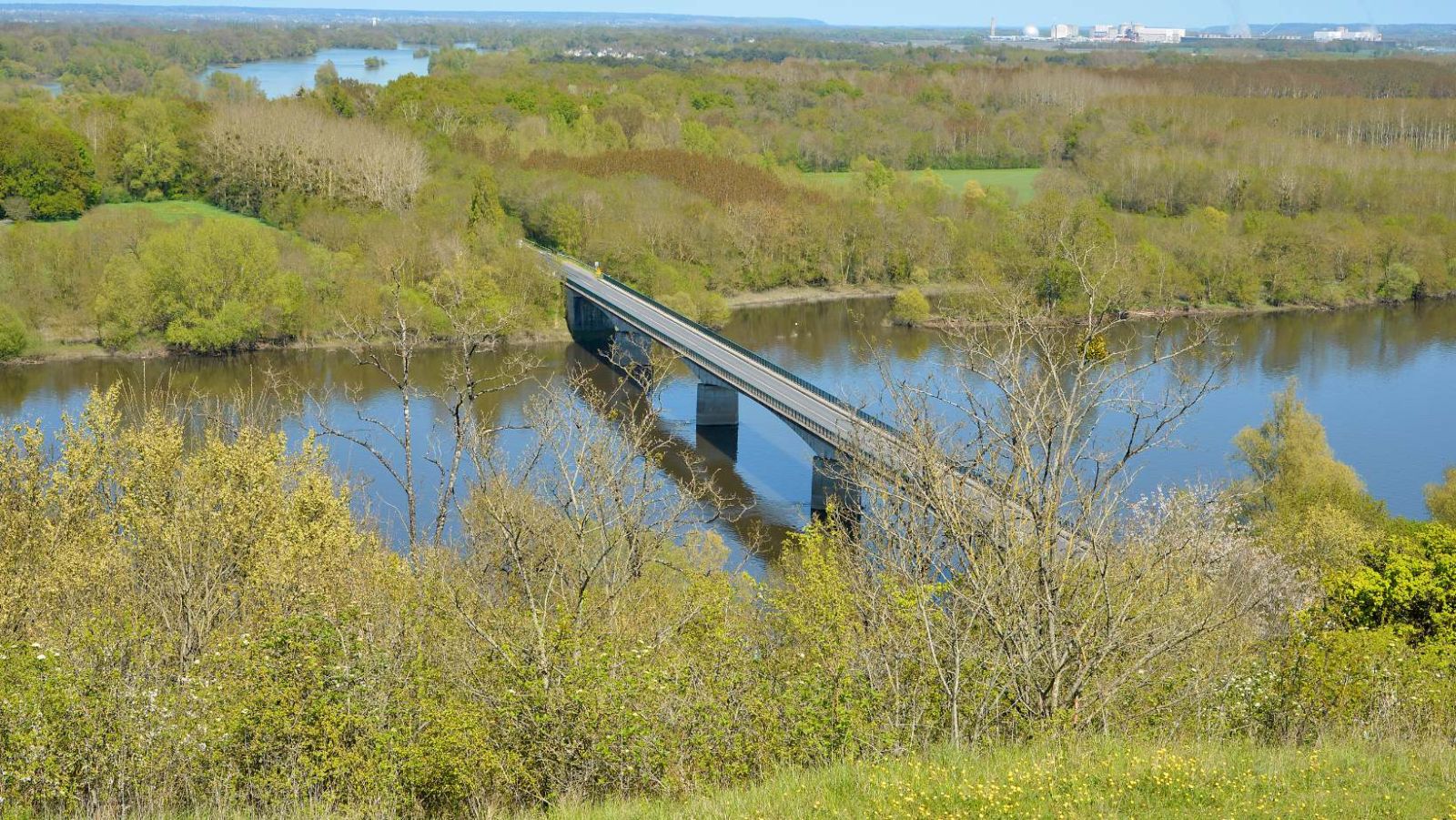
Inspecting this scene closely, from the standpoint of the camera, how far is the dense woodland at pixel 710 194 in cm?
5509

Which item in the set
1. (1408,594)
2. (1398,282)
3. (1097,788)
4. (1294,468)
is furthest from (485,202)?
(1097,788)

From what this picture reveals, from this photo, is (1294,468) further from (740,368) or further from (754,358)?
(754,358)

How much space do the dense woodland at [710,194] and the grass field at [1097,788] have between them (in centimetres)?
3254

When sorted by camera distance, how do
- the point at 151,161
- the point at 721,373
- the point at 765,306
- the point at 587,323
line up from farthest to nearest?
the point at 151,161, the point at 765,306, the point at 587,323, the point at 721,373

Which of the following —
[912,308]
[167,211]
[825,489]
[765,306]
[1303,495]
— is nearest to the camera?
[1303,495]

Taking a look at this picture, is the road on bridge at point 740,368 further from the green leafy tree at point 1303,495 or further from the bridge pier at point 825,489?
the green leafy tree at point 1303,495

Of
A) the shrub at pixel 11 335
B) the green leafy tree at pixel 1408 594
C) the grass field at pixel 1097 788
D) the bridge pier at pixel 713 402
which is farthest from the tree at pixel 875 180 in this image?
the grass field at pixel 1097 788

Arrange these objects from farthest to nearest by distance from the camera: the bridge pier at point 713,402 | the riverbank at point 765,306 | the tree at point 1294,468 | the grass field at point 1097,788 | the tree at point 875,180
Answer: the tree at point 875,180 < the riverbank at point 765,306 < the bridge pier at point 713,402 < the tree at point 1294,468 < the grass field at point 1097,788

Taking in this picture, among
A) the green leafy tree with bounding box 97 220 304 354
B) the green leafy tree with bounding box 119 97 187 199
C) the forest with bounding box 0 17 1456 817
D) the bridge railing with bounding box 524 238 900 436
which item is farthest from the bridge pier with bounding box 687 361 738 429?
the green leafy tree with bounding box 119 97 187 199

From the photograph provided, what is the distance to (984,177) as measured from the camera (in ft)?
291

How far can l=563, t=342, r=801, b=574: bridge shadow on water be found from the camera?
31.0 meters

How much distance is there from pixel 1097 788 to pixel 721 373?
1209 inches

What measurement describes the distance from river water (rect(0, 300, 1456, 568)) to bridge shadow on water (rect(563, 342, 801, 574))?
84 millimetres

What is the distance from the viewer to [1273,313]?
194 ft
